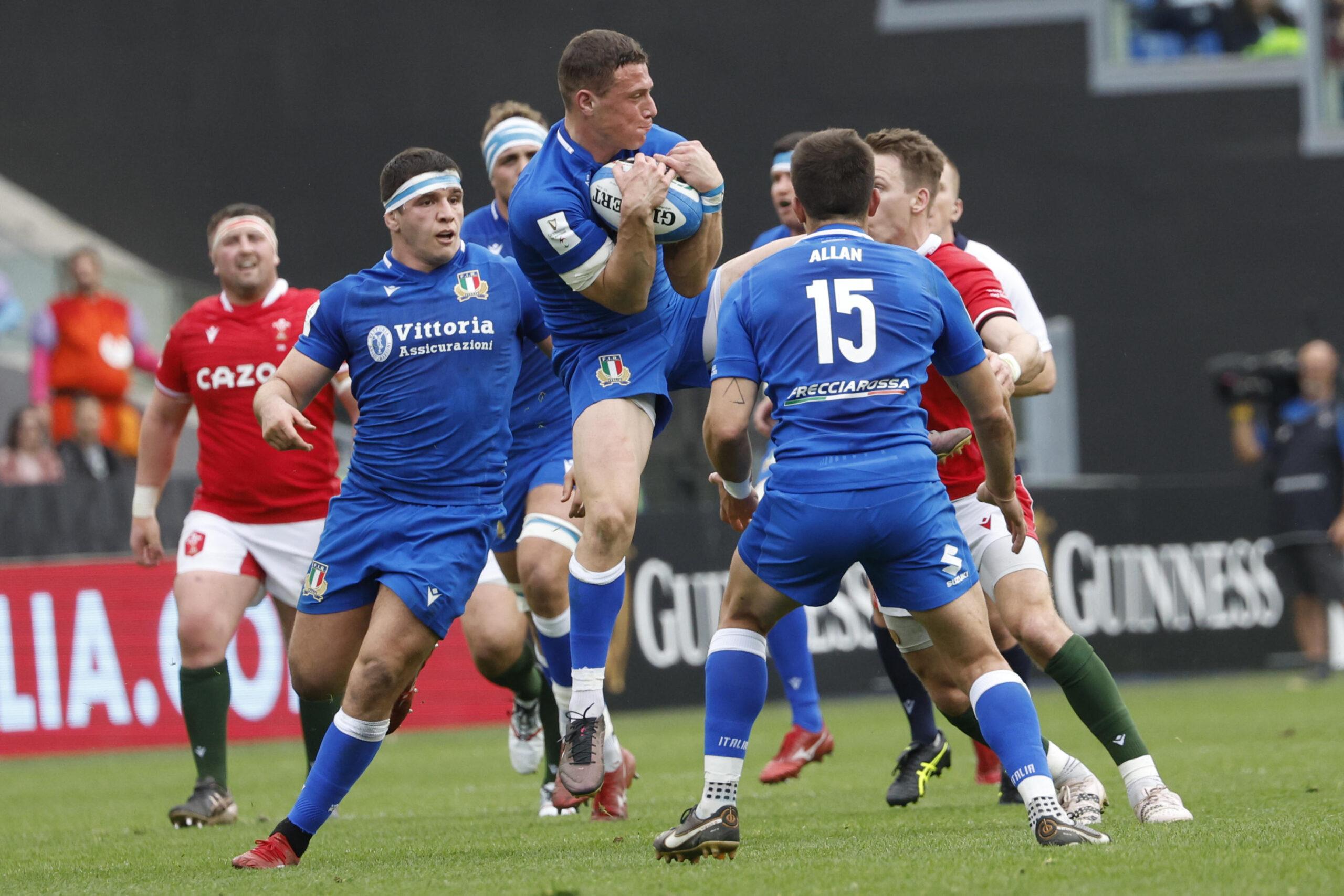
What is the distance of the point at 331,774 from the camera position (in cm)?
527

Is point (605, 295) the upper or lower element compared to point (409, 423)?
upper

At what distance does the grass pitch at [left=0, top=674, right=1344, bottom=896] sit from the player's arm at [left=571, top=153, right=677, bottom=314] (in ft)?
5.61

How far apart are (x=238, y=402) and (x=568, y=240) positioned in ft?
7.65

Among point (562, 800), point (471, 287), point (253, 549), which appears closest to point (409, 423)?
point (471, 287)

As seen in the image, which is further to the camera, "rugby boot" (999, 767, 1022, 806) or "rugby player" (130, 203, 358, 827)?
"rugby player" (130, 203, 358, 827)

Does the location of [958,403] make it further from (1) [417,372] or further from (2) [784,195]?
(2) [784,195]

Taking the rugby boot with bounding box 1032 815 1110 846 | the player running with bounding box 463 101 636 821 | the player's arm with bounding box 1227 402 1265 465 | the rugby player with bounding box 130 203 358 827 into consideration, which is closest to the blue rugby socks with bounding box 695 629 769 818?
the rugby boot with bounding box 1032 815 1110 846

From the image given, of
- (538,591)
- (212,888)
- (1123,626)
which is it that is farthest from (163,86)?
(212,888)

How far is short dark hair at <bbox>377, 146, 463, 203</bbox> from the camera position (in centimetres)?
573

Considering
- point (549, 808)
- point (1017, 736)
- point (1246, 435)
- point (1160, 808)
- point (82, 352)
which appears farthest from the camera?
point (1246, 435)

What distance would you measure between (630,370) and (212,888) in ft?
6.75

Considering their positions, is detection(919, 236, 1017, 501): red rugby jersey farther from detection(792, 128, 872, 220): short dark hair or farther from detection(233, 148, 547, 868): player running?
detection(233, 148, 547, 868): player running

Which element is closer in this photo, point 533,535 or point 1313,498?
point 533,535

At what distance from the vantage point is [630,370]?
578 centimetres
